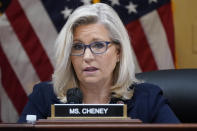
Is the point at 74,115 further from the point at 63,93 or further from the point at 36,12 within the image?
the point at 36,12

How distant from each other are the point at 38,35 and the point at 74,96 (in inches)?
69.4

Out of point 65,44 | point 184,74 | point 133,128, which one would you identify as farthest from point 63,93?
point 133,128

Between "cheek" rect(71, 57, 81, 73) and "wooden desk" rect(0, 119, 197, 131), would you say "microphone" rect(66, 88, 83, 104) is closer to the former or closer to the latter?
"cheek" rect(71, 57, 81, 73)

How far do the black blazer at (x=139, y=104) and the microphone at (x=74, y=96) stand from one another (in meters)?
0.14

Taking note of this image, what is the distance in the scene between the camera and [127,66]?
207 centimetres

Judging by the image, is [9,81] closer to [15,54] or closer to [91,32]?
[15,54]

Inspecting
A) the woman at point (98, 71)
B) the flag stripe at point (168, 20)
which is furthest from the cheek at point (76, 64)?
the flag stripe at point (168, 20)

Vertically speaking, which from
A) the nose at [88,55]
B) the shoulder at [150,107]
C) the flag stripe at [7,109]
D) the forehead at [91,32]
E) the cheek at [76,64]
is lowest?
the flag stripe at [7,109]

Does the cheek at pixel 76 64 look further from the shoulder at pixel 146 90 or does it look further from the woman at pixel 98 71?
the shoulder at pixel 146 90

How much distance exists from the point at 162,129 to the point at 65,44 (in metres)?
1.04

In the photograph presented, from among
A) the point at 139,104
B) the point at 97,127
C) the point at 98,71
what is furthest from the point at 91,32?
the point at 97,127

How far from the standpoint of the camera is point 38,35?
3.53 metres

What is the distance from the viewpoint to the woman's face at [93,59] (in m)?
1.89

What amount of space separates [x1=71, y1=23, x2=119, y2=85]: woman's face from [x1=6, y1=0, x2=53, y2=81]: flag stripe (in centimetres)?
160
